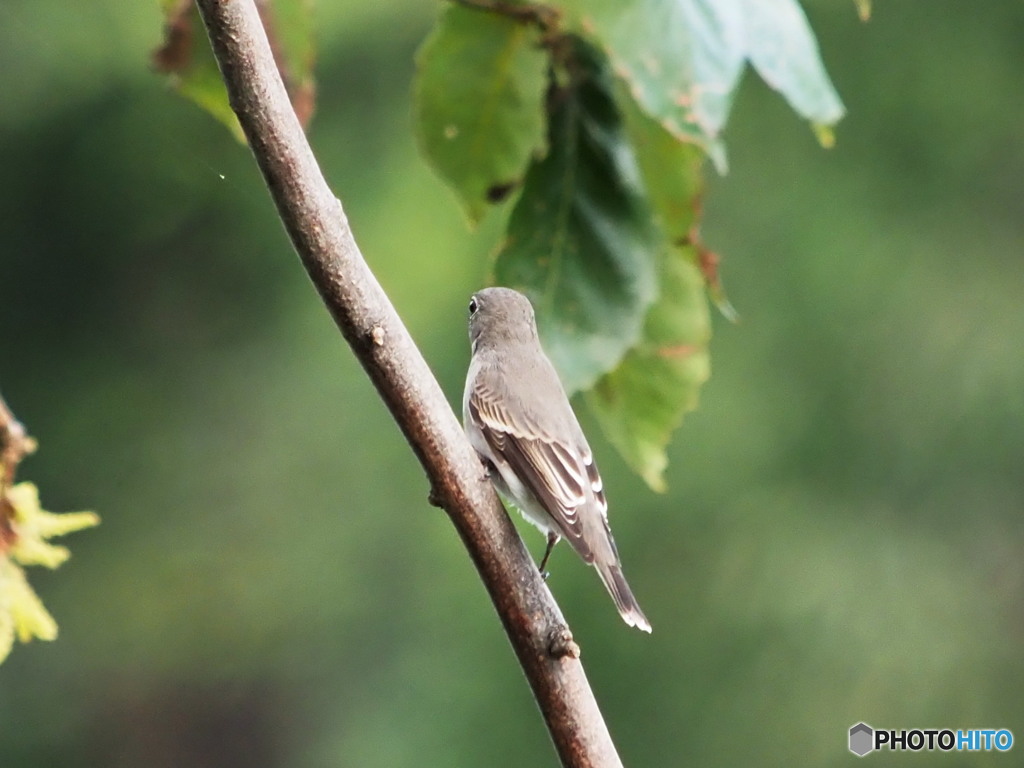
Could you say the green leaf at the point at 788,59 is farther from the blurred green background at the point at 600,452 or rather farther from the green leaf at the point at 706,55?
the blurred green background at the point at 600,452

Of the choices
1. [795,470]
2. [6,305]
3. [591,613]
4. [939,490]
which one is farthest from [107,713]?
[939,490]

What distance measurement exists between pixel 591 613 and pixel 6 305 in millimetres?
6307

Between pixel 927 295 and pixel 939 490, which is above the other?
pixel 927 295

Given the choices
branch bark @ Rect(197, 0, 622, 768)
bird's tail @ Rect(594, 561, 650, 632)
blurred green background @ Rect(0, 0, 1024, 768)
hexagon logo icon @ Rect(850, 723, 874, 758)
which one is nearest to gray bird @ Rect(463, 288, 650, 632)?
bird's tail @ Rect(594, 561, 650, 632)

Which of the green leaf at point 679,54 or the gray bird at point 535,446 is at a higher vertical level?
the green leaf at point 679,54

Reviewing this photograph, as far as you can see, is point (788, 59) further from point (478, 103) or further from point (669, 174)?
point (478, 103)

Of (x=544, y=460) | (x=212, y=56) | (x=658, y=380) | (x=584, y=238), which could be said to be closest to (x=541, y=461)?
(x=544, y=460)

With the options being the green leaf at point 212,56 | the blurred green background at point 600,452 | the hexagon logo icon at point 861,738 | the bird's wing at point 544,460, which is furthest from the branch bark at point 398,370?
the blurred green background at point 600,452

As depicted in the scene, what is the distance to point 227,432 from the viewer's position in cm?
1131

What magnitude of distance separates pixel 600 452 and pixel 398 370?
6.71 m

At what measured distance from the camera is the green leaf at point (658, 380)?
2158mm

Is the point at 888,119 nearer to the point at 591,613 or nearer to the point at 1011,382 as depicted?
the point at 1011,382

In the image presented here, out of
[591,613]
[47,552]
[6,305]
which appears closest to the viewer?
[47,552]

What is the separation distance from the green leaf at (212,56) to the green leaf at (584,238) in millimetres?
393
